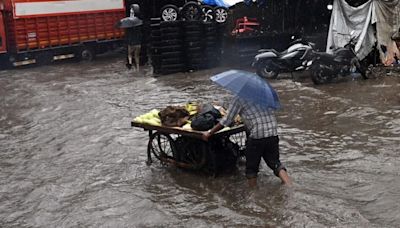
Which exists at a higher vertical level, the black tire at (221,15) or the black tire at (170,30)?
the black tire at (221,15)

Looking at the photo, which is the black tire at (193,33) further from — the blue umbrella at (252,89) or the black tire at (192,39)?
the blue umbrella at (252,89)

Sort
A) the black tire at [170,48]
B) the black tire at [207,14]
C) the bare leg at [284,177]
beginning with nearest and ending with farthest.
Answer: the bare leg at [284,177], the black tire at [170,48], the black tire at [207,14]

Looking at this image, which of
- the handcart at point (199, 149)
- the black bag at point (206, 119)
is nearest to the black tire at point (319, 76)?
the handcart at point (199, 149)

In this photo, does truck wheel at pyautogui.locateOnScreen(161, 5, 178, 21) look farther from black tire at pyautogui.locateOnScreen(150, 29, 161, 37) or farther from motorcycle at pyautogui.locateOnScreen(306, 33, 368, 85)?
motorcycle at pyautogui.locateOnScreen(306, 33, 368, 85)

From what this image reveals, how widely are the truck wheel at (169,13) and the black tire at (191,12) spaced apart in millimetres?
432

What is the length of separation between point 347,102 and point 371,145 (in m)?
3.26

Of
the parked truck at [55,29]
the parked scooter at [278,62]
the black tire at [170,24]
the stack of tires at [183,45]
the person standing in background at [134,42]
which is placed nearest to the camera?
the parked scooter at [278,62]

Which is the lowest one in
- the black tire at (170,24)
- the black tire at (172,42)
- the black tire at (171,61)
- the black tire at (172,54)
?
the black tire at (171,61)

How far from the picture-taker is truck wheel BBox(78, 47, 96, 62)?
883 inches

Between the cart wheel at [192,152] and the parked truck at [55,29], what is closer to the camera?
the cart wheel at [192,152]

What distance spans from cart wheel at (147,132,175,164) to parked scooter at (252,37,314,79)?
7.06 metres

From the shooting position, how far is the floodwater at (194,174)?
6.04 m

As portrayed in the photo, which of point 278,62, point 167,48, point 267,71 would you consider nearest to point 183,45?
point 167,48

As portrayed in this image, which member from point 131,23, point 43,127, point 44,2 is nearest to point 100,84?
point 131,23
